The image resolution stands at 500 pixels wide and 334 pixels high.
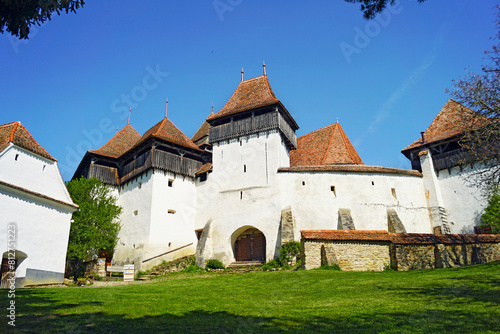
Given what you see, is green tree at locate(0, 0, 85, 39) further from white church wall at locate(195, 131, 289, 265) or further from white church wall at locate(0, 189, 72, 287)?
white church wall at locate(195, 131, 289, 265)

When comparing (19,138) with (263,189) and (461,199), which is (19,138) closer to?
(263,189)

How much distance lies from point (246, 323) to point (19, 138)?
1402 centimetres

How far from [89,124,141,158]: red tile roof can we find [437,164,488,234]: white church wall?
2250cm

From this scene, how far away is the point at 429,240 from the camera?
15.0m

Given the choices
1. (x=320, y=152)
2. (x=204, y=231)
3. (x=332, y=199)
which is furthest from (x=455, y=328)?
(x=320, y=152)

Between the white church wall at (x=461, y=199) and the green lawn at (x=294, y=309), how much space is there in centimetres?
1119

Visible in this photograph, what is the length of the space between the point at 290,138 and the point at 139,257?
1213 cm

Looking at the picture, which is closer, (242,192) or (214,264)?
(214,264)

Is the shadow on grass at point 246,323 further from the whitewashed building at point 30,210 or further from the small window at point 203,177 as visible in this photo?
the small window at point 203,177

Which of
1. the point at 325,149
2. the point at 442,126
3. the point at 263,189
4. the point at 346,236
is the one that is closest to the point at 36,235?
the point at 263,189

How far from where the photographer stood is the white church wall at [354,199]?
2111 cm

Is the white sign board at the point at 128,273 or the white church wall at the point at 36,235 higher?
the white church wall at the point at 36,235

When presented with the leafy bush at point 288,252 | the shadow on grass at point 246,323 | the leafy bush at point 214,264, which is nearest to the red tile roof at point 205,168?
the leafy bush at point 214,264

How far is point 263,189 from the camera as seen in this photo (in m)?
22.0
